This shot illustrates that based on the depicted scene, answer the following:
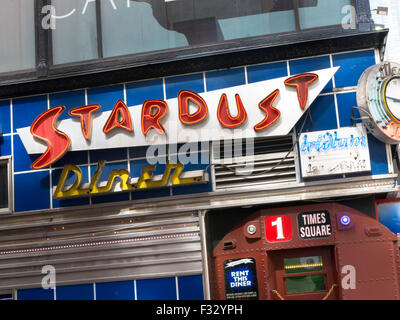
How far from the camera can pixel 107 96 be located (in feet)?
38.3

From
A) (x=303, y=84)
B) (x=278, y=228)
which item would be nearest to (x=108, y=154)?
(x=278, y=228)

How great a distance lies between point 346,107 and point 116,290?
212 inches

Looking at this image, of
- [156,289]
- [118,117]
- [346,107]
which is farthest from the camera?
[118,117]

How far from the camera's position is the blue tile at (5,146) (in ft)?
39.0

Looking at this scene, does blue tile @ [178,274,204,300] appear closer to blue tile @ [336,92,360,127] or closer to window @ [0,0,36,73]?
blue tile @ [336,92,360,127]

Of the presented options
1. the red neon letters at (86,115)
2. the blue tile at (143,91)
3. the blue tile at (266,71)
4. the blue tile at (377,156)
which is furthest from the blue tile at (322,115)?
the red neon letters at (86,115)

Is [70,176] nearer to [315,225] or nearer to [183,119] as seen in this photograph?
[183,119]

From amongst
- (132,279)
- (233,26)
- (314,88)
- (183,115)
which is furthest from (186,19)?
(132,279)

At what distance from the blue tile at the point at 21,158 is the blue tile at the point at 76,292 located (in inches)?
97.8

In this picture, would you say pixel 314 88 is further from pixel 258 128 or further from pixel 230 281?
pixel 230 281

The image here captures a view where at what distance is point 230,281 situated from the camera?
10.7 meters

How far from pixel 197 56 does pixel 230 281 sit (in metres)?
4.22

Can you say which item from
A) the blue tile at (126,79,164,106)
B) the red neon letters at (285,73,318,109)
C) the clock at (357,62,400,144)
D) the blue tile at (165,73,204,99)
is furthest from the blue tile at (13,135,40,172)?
the clock at (357,62,400,144)

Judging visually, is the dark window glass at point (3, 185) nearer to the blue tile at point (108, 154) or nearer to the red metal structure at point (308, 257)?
the blue tile at point (108, 154)
